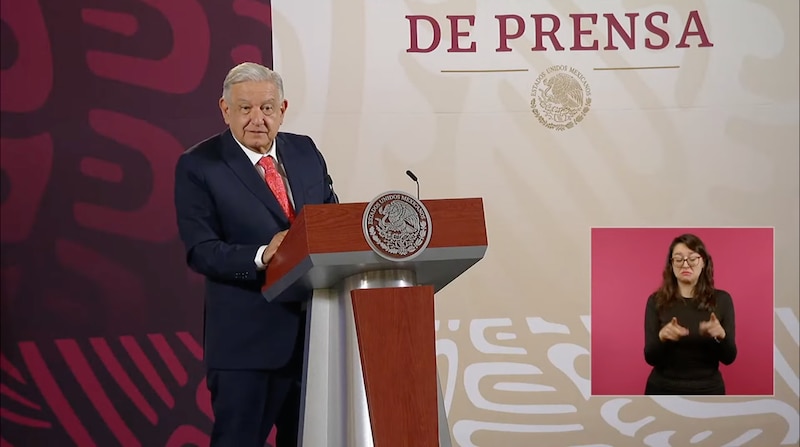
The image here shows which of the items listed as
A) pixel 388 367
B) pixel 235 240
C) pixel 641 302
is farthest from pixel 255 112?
pixel 641 302

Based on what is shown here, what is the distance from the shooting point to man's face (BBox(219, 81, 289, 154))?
2.44 metres

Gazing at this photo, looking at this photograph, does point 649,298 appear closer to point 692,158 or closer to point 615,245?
point 615,245

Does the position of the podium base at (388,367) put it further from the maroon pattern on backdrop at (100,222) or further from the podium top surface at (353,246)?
the maroon pattern on backdrop at (100,222)

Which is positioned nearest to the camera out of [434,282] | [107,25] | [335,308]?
[335,308]

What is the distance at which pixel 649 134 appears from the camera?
153 inches

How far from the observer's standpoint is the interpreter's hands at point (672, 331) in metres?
3.88

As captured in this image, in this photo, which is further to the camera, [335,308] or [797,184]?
[797,184]

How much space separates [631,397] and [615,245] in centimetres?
59

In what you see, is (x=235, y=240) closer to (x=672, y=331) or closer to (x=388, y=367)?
(x=388, y=367)

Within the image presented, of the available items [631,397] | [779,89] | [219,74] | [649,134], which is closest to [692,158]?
[649,134]

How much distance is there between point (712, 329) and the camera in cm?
389

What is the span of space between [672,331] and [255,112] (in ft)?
6.97

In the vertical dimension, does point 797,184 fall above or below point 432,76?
below

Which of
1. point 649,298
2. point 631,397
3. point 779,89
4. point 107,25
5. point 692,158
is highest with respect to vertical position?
point 107,25
